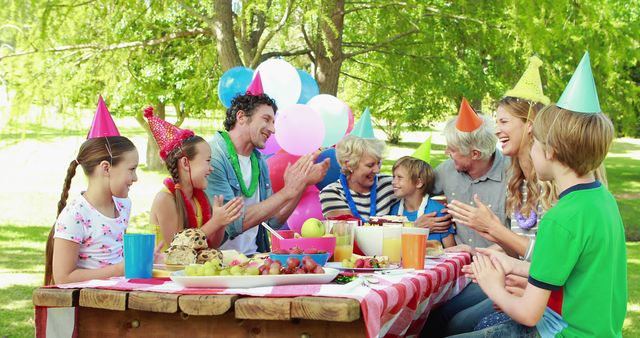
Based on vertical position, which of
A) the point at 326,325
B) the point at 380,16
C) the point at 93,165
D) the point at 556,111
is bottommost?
the point at 326,325

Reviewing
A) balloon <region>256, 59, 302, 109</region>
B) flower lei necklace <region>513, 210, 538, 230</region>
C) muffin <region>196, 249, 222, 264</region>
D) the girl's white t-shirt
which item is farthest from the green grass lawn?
muffin <region>196, 249, 222, 264</region>

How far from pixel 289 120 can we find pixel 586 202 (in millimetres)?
2564

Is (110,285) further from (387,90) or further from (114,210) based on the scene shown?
(387,90)

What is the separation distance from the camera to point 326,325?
2486mm

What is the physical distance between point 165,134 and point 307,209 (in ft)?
4.88

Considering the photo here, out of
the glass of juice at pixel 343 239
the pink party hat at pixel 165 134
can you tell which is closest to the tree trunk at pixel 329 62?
the pink party hat at pixel 165 134

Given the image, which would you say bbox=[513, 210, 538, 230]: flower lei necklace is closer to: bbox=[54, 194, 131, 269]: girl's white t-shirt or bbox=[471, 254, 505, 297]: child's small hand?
bbox=[471, 254, 505, 297]: child's small hand

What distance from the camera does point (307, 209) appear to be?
5094 millimetres

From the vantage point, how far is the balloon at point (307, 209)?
5070mm

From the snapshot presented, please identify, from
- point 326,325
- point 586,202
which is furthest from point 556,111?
point 326,325

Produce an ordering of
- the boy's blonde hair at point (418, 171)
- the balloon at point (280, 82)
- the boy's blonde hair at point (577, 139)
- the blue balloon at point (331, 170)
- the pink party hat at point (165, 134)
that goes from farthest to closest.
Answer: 1. the balloon at point (280, 82)
2. the blue balloon at point (331, 170)
3. the boy's blonde hair at point (418, 171)
4. the pink party hat at point (165, 134)
5. the boy's blonde hair at point (577, 139)

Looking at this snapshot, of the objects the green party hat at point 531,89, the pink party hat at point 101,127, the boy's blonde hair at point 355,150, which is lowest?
the boy's blonde hair at point 355,150

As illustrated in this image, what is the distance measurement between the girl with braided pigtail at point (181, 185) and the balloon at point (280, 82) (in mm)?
1823

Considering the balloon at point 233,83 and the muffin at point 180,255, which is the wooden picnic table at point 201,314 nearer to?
the muffin at point 180,255
